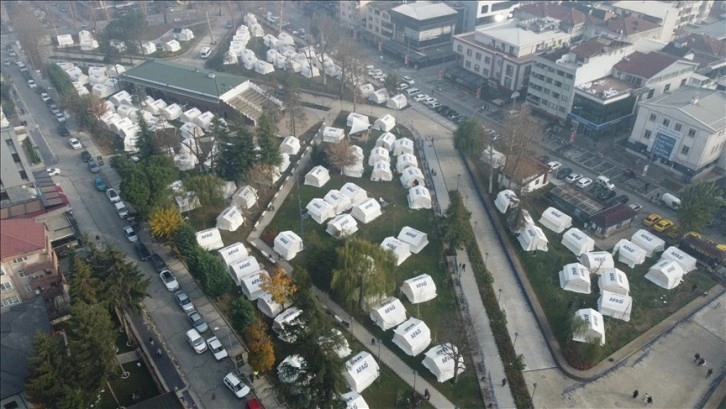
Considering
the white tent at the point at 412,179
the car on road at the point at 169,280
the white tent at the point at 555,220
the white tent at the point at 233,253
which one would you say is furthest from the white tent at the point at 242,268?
the white tent at the point at 555,220

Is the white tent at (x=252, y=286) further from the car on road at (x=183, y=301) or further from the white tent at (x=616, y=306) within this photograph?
the white tent at (x=616, y=306)

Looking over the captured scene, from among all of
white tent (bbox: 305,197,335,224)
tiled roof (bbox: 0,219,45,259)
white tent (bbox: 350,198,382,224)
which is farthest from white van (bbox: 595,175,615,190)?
tiled roof (bbox: 0,219,45,259)

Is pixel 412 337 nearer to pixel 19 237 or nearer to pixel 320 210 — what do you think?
pixel 320 210

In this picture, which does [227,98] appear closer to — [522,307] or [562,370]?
[522,307]

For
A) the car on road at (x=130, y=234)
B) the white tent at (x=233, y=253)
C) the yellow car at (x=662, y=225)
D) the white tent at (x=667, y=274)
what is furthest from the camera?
the yellow car at (x=662, y=225)

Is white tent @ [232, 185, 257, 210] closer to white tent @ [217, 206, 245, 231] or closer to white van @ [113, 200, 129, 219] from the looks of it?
white tent @ [217, 206, 245, 231]

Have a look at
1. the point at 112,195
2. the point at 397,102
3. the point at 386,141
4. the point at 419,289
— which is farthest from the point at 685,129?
the point at 112,195
